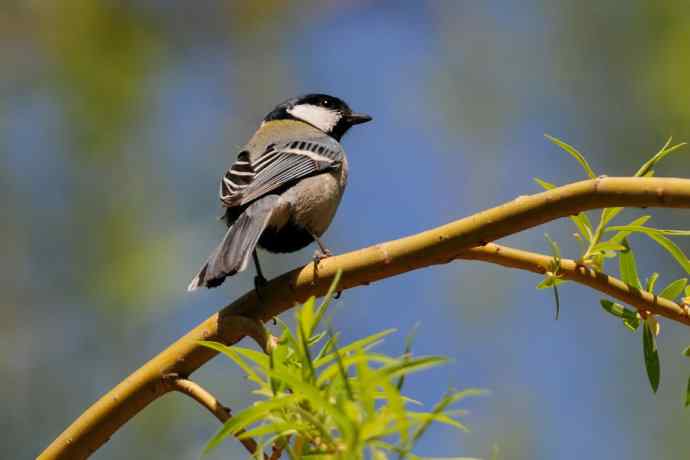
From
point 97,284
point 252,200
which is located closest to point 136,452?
point 97,284

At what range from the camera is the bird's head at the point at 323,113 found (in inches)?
161

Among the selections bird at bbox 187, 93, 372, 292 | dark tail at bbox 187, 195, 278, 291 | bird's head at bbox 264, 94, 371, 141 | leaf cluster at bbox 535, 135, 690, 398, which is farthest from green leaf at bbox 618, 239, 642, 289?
bird's head at bbox 264, 94, 371, 141

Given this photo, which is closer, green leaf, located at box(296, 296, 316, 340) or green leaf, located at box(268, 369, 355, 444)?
green leaf, located at box(268, 369, 355, 444)

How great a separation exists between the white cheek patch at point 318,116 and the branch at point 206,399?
109 inches

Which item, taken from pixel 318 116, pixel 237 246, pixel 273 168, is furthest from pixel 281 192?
pixel 318 116

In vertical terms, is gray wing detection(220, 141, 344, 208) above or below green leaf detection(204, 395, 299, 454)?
above

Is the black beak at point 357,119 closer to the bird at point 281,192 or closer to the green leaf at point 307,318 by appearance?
the bird at point 281,192

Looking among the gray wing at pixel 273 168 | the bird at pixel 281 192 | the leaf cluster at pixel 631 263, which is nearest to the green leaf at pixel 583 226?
the leaf cluster at pixel 631 263

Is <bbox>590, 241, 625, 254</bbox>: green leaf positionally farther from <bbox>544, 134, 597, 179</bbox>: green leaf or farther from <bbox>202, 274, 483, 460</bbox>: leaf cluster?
<bbox>202, 274, 483, 460</bbox>: leaf cluster

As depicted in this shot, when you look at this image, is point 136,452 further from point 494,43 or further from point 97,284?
point 494,43

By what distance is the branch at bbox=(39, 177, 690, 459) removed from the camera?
130 cm

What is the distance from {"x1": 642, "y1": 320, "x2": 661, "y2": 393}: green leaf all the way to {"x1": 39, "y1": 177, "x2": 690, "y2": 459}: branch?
198 mm

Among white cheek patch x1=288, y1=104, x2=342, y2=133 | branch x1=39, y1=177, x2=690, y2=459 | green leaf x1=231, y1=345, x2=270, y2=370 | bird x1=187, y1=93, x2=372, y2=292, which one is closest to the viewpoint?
green leaf x1=231, y1=345, x2=270, y2=370

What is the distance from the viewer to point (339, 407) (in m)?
0.87
